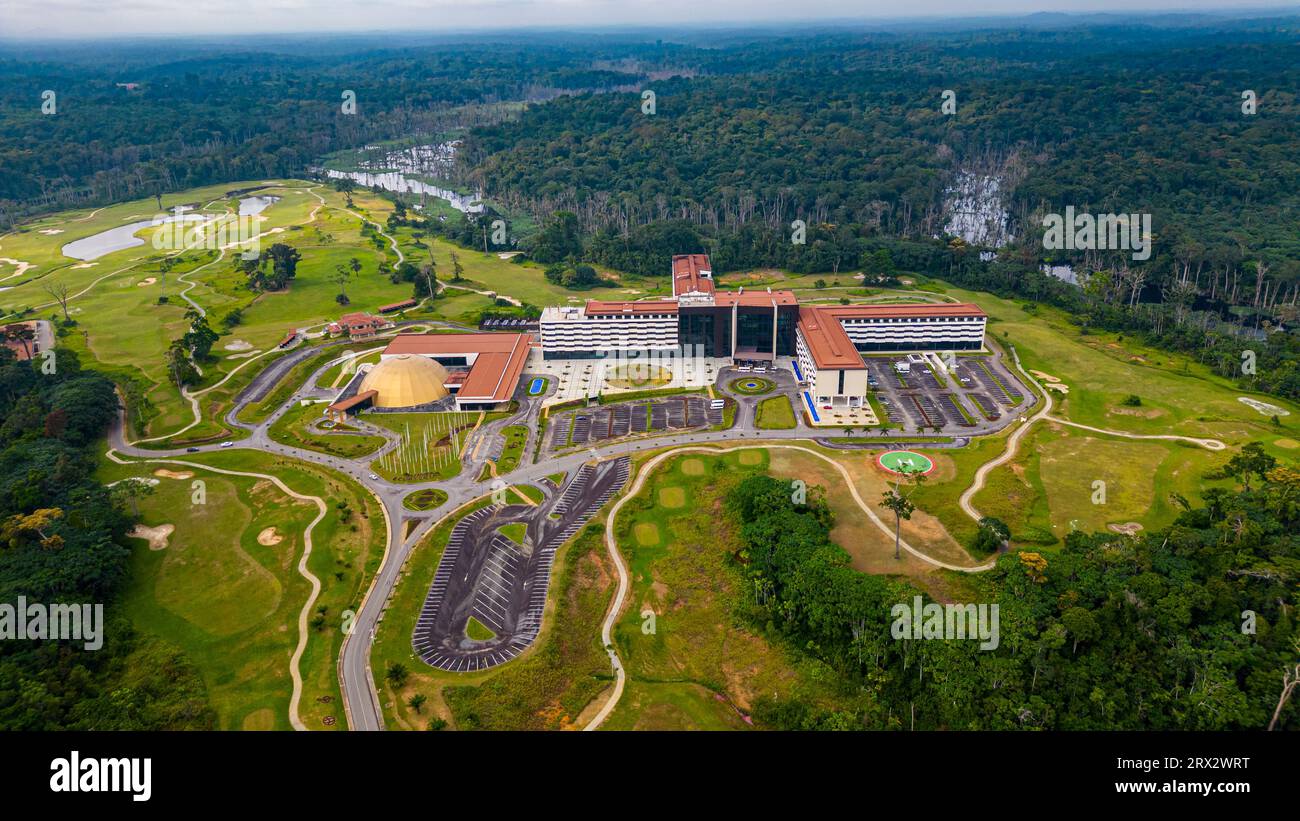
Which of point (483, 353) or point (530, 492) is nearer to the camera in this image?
point (530, 492)

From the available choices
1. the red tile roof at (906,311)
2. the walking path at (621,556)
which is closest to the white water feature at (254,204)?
the red tile roof at (906,311)

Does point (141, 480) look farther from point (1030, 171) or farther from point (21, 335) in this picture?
point (1030, 171)

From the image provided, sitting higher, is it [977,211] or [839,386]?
[977,211]

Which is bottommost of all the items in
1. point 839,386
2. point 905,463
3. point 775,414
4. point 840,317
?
point 905,463

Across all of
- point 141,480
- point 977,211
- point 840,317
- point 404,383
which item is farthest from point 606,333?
point 977,211
